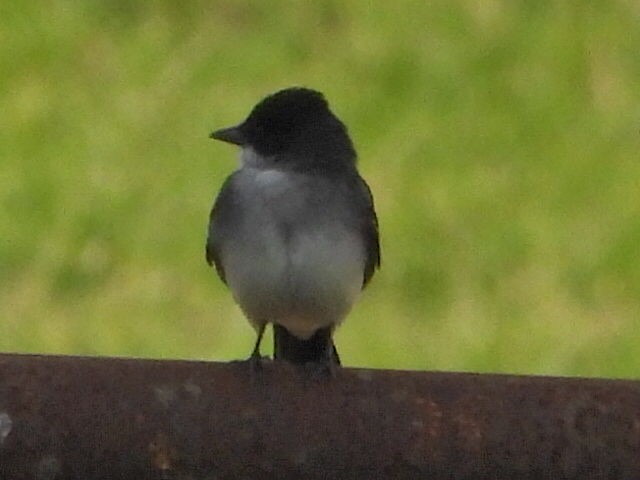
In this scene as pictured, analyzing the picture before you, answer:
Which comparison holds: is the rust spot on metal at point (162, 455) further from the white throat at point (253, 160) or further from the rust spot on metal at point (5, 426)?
the white throat at point (253, 160)

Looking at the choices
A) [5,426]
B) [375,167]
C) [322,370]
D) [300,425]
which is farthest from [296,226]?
[375,167]

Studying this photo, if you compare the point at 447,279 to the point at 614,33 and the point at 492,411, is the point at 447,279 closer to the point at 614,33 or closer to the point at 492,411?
the point at 614,33

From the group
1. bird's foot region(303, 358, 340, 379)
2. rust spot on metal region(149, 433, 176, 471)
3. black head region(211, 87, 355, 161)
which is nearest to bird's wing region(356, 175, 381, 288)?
black head region(211, 87, 355, 161)

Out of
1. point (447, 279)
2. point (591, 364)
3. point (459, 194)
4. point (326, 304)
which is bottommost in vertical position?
point (326, 304)

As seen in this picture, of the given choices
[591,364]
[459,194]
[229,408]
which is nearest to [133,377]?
[229,408]

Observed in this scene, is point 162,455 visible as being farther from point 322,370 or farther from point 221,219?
point 221,219

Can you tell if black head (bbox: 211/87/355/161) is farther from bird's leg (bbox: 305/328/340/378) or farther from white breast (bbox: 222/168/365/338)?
bird's leg (bbox: 305/328/340/378)
